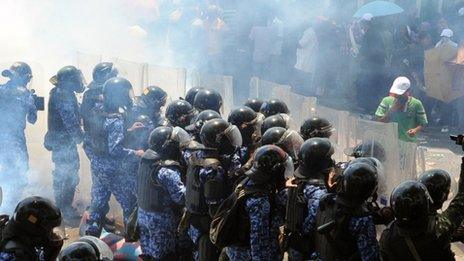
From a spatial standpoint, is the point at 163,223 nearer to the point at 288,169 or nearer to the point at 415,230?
the point at 288,169

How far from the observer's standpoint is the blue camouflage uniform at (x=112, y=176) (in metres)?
7.21

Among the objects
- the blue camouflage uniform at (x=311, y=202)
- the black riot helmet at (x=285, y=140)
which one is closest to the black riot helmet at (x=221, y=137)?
the black riot helmet at (x=285, y=140)

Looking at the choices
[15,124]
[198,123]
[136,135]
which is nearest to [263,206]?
[198,123]

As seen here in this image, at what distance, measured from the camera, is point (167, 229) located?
5797mm

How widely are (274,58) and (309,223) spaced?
9634 millimetres

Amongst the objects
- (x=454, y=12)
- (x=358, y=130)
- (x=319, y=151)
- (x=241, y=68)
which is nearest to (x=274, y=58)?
(x=241, y=68)

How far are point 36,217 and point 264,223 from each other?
1.50 m

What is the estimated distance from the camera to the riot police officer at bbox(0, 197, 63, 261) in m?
3.94

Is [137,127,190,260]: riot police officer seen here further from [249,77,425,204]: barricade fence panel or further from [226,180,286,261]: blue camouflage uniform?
[249,77,425,204]: barricade fence panel

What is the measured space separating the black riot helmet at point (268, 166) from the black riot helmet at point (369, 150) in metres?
1.59

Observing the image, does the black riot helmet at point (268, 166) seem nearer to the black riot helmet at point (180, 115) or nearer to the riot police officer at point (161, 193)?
the riot police officer at point (161, 193)

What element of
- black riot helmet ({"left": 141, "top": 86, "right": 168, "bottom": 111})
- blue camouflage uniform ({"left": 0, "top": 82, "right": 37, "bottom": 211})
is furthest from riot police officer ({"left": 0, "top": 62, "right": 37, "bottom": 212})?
black riot helmet ({"left": 141, "top": 86, "right": 168, "bottom": 111})

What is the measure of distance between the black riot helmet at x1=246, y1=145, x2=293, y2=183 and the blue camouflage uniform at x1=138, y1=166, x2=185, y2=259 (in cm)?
108

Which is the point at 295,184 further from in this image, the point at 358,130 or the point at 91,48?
the point at 91,48
